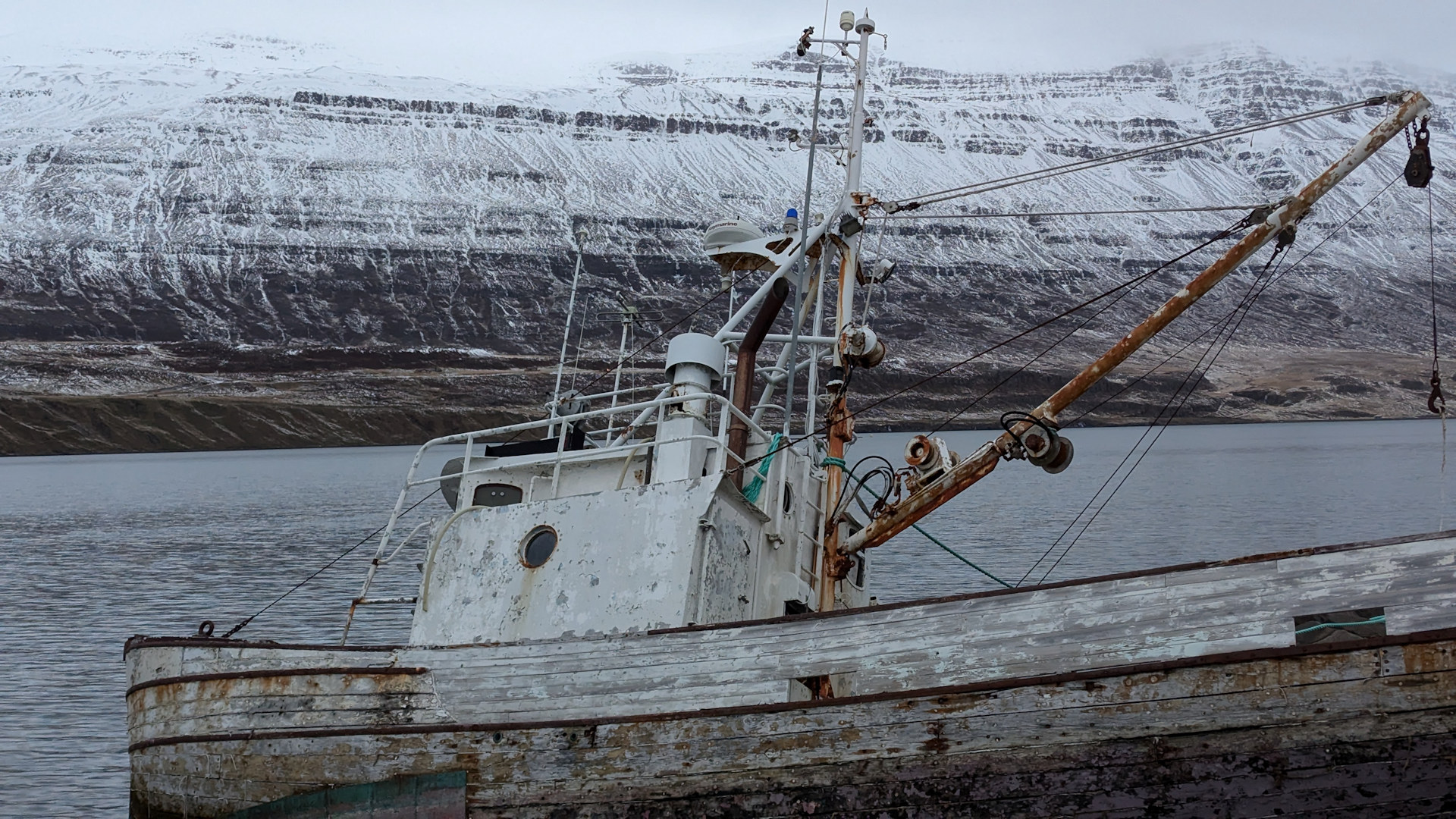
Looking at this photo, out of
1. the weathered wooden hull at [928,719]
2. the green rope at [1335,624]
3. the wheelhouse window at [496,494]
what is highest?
the wheelhouse window at [496,494]

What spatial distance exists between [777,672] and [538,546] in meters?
3.27

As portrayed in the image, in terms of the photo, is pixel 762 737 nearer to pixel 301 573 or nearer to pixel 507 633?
pixel 507 633

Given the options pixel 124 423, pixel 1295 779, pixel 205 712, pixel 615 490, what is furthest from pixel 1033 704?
pixel 124 423

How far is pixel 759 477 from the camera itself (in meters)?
13.3

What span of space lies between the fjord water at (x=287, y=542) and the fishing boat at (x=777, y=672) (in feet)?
21.2

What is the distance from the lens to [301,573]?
3744cm

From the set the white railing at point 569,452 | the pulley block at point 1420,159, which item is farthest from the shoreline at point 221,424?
the pulley block at point 1420,159

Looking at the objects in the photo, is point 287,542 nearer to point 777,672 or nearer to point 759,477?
point 759,477

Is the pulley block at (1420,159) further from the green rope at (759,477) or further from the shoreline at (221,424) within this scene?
the shoreline at (221,424)

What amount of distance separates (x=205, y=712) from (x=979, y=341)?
179033 mm

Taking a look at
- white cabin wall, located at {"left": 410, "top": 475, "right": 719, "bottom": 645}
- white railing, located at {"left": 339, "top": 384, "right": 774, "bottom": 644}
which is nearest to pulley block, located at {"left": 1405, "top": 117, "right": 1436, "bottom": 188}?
white railing, located at {"left": 339, "top": 384, "right": 774, "bottom": 644}

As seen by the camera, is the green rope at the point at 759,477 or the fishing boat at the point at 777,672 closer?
the fishing boat at the point at 777,672

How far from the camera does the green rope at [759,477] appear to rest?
13297 mm

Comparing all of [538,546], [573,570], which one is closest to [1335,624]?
[573,570]
